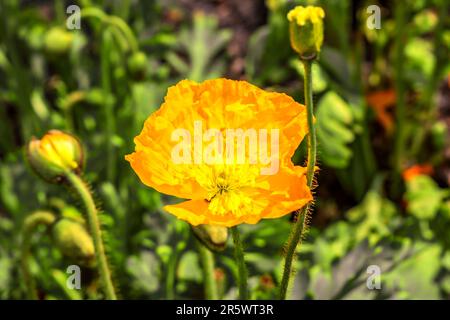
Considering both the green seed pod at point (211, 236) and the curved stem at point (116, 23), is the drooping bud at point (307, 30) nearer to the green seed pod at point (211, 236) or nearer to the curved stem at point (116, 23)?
the green seed pod at point (211, 236)

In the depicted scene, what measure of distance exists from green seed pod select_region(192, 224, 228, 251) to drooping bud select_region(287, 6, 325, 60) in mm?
338

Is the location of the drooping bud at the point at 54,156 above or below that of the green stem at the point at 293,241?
above

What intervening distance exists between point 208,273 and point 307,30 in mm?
576

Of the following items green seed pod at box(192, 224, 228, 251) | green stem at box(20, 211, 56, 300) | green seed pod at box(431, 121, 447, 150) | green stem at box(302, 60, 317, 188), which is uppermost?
green seed pod at box(431, 121, 447, 150)

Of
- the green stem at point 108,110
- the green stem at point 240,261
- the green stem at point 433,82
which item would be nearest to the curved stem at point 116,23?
the green stem at point 108,110

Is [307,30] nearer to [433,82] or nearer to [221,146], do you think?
[221,146]

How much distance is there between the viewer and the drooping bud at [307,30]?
44.5 inches

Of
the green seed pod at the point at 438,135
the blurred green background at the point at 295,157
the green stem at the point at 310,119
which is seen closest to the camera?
the green stem at the point at 310,119

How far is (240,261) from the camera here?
1.29m

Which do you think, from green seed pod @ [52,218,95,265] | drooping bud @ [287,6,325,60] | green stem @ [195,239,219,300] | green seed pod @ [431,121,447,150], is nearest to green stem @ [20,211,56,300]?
green seed pod @ [52,218,95,265]

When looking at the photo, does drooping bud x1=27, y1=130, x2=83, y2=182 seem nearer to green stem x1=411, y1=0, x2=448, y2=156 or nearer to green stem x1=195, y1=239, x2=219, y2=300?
green stem x1=195, y1=239, x2=219, y2=300

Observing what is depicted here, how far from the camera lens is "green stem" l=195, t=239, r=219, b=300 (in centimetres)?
150

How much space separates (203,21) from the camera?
2.47 m

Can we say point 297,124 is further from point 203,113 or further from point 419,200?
point 419,200
